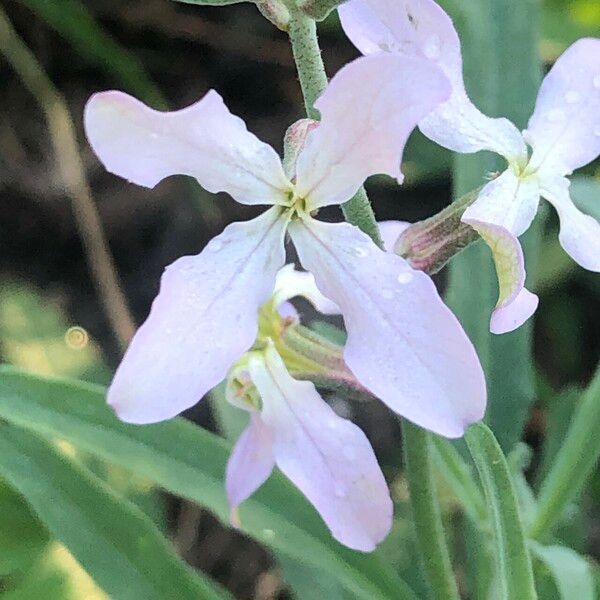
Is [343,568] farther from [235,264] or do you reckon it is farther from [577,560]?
[235,264]

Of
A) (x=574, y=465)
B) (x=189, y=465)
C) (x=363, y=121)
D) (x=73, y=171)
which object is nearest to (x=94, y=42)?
(x=73, y=171)

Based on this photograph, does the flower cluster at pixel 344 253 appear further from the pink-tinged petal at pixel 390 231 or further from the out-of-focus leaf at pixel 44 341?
the out-of-focus leaf at pixel 44 341

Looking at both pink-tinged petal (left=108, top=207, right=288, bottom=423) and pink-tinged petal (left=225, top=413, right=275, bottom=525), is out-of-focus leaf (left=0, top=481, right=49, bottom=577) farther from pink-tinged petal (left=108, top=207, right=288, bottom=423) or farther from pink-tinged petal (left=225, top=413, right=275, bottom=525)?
pink-tinged petal (left=108, top=207, right=288, bottom=423)

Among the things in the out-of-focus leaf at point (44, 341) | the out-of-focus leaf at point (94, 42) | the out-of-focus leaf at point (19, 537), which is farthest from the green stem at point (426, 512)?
the out-of-focus leaf at point (94, 42)

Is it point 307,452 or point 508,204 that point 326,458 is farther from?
point 508,204

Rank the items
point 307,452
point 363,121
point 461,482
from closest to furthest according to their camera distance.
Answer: point 363,121
point 307,452
point 461,482

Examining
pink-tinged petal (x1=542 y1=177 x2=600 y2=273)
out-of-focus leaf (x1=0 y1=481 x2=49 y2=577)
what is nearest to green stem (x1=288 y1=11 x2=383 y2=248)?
pink-tinged petal (x1=542 y1=177 x2=600 y2=273)

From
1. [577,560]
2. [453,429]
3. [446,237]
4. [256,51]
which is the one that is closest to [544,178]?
[446,237]

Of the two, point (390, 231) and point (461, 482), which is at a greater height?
point (390, 231)
